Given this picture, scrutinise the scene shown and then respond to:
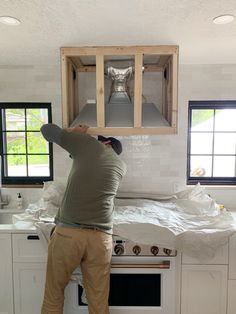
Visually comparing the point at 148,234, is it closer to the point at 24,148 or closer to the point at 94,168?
the point at 94,168

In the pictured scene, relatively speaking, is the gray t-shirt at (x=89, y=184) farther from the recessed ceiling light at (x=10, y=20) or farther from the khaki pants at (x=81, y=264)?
→ the recessed ceiling light at (x=10, y=20)

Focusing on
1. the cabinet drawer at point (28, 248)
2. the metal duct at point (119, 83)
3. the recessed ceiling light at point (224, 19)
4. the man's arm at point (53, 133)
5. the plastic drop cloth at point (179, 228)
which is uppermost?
the recessed ceiling light at point (224, 19)

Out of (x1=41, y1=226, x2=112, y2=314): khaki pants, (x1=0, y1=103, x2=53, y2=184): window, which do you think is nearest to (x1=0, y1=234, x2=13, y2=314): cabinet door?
(x1=41, y1=226, x2=112, y2=314): khaki pants

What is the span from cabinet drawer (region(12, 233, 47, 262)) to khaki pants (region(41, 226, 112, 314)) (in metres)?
0.28

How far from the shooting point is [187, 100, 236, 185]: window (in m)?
2.71

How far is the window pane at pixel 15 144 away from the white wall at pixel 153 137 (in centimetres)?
37

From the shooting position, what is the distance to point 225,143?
9.06ft

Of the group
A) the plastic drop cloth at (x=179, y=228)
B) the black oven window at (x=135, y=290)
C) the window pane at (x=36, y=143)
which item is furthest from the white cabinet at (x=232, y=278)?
the window pane at (x=36, y=143)

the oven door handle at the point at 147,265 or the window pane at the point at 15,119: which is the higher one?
the window pane at the point at 15,119

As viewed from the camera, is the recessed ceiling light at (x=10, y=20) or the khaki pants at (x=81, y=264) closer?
the recessed ceiling light at (x=10, y=20)

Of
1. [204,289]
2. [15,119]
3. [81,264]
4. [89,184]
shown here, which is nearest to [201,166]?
[204,289]

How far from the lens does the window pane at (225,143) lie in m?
2.75

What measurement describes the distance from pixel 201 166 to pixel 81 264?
165 centimetres

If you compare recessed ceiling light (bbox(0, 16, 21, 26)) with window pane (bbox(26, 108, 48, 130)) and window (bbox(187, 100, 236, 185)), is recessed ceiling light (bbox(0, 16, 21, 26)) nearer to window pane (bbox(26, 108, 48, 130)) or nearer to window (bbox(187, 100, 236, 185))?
window pane (bbox(26, 108, 48, 130))
